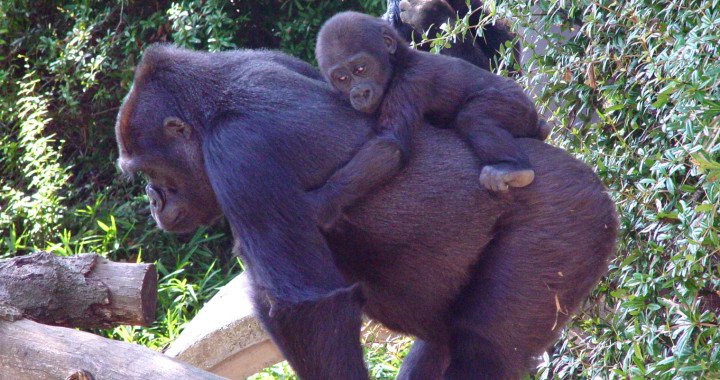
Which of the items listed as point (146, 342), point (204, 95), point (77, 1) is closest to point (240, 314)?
point (146, 342)

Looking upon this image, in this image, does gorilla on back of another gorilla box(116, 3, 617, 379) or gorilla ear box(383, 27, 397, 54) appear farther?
gorilla ear box(383, 27, 397, 54)

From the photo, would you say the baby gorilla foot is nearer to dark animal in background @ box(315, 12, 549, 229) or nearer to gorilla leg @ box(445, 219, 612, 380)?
dark animal in background @ box(315, 12, 549, 229)

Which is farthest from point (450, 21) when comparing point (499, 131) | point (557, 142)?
point (499, 131)

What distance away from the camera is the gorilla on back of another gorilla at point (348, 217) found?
2082 millimetres

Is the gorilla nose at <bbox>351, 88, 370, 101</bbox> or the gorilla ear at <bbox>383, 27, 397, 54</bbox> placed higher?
the gorilla ear at <bbox>383, 27, 397, 54</bbox>

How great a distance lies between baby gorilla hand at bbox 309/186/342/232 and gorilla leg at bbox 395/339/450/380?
2.53ft

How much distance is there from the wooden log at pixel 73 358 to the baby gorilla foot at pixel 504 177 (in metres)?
0.96

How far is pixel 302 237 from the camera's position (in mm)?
2078

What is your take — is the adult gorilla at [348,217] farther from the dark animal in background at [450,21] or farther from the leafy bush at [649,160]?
the dark animal in background at [450,21]

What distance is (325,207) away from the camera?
217 centimetres

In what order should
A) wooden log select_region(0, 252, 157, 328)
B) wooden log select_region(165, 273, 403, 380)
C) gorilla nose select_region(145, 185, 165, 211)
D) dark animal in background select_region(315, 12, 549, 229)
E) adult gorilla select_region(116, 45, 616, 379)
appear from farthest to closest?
wooden log select_region(165, 273, 403, 380)
wooden log select_region(0, 252, 157, 328)
gorilla nose select_region(145, 185, 165, 211)
dark animal in background select_region(315, 12, 549, 229)
adult gorilla select_region(116, 45, 616, 379)

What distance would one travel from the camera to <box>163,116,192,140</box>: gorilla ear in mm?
2320

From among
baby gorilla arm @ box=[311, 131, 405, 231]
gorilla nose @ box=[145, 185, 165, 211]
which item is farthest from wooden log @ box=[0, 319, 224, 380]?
baby gorilla arm @ box=[311, 131, 405, 231]

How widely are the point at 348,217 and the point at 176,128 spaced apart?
2.02ft
